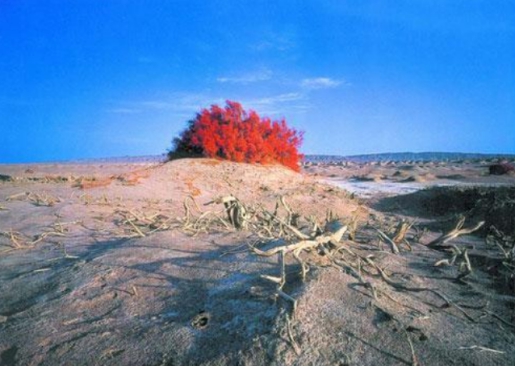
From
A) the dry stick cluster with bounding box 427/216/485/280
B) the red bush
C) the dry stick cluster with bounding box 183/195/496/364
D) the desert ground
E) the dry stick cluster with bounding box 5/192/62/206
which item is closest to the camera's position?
the desert ground

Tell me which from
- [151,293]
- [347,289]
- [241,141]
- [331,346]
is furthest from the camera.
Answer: [241,141]

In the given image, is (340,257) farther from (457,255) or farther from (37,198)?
(37,198)

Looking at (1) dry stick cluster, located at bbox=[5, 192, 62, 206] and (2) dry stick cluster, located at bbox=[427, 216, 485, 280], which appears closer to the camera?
(2) dry stick cluster, located at bbox=[427, 216, 485, 280]

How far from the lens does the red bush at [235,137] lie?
11.5 m

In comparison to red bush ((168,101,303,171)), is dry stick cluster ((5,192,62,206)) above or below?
below

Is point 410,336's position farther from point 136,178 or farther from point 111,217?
point 136,178

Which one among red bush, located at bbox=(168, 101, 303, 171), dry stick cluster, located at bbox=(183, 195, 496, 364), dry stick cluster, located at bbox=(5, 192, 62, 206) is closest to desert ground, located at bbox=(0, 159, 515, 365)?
dry stick cluster, located at bbox=(183, 195, 496, 364)

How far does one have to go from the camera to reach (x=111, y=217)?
4688 mm

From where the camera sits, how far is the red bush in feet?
37.9

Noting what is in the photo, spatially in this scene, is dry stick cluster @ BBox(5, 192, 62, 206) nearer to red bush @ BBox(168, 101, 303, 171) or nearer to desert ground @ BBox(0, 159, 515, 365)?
desert ground @ BBox(0, 159, 515, 365)

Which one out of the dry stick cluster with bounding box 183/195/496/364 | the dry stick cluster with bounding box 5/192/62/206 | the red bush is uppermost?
the red bush

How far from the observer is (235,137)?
11680 millimetres

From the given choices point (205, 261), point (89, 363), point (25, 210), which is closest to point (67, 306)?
point (89, 363)

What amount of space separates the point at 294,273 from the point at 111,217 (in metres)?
3.53
